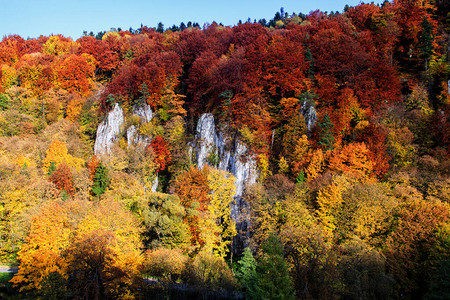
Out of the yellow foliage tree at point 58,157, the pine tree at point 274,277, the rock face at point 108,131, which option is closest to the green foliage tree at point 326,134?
the pine tree at point 274,277

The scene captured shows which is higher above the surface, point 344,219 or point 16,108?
point 16,108

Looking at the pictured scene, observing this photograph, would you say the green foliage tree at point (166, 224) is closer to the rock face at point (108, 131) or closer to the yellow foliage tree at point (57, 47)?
the rock face at point (108, 131)

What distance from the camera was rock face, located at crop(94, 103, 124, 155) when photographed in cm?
4828

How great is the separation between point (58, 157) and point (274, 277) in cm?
3682

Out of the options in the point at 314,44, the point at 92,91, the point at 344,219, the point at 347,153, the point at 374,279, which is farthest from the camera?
the point at 92,91

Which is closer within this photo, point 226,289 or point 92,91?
point 226,289

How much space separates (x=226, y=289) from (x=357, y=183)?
17003mm

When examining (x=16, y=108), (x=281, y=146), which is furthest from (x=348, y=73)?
(x=16, y=108)

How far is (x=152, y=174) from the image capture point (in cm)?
4397

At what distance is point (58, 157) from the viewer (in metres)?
43.5

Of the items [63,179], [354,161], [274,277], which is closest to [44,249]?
[63,179]

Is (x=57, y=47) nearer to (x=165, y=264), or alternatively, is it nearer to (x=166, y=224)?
(x=166, y=224)

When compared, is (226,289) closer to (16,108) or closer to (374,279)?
(374,279)

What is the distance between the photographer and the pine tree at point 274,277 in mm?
21875
